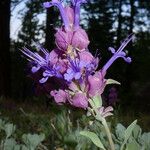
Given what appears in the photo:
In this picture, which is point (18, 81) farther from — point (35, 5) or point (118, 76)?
point (35, 5)

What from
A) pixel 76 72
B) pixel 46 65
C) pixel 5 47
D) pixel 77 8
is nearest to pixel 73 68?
pixel 76 72

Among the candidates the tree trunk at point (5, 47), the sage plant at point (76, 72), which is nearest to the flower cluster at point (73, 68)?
the sage plant at point (76, 72)

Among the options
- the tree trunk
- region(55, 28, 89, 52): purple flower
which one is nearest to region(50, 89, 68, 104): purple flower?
region(55, 28, 89, 52): purple flower

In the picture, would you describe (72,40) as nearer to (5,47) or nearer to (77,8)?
(77,8)

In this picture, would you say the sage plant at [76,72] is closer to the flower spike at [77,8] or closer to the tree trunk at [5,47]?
the flower spike at [77,8]

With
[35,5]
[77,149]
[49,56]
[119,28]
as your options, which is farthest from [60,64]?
[119,28]

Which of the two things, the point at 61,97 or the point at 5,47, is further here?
the point at 5,47
